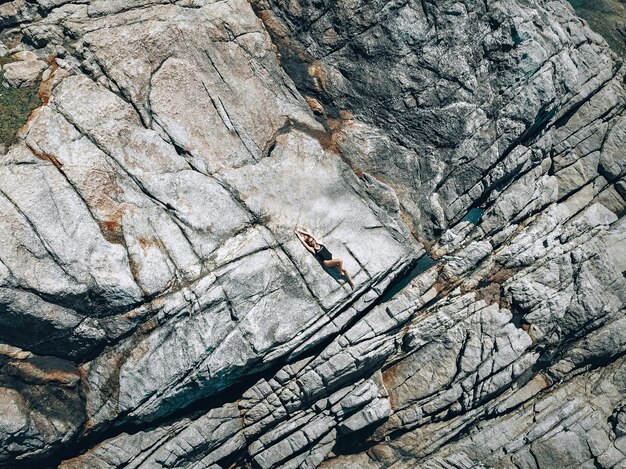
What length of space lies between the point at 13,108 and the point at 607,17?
34164 mm

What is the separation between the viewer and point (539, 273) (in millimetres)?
25625

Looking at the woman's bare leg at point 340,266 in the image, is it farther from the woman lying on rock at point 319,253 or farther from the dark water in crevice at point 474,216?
the dark water in crevice at point 474,216

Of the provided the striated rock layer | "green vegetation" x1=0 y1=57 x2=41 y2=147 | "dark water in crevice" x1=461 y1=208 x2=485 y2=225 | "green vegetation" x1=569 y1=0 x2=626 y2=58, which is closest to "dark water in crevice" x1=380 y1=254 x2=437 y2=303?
the striated rock layer

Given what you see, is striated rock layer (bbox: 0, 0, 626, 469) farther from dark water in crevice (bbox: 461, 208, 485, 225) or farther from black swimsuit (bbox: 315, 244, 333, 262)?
black swimsuit (bbox: 315, 244, 333, 262)

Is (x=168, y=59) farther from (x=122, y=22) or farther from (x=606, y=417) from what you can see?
(x=606, y=417)

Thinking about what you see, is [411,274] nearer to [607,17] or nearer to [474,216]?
[474,216]

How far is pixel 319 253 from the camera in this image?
22.6 metres

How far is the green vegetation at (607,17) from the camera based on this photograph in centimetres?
3209

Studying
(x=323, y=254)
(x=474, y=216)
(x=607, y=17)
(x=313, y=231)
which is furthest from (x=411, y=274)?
(x=607, y=17)

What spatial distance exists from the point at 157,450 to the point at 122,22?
18.6 m

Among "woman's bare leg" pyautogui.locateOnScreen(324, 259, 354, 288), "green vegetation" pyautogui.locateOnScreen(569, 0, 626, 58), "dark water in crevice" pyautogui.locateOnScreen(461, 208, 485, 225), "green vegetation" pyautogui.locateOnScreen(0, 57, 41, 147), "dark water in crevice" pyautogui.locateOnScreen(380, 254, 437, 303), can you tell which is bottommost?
"dark water in crevice" pyautogui.locateOnScreen(380, 254, 437, 303)

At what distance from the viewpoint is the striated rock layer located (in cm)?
2139

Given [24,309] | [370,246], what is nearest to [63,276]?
[24,309]

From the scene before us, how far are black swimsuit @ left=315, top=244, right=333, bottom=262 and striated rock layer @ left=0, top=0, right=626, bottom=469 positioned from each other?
47cm
